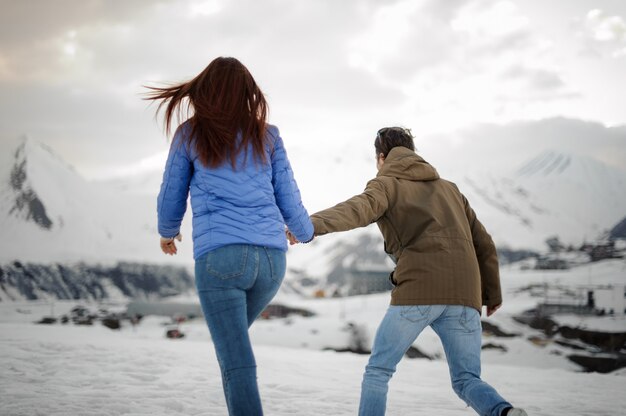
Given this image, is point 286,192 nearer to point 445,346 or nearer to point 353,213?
point 353,213

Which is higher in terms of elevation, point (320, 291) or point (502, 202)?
point (502, 202)

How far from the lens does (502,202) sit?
178 ft

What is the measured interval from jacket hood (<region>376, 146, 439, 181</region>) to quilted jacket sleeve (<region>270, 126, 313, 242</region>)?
0.67 meters

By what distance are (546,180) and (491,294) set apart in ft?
192

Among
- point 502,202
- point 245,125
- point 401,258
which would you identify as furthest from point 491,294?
point 502,202

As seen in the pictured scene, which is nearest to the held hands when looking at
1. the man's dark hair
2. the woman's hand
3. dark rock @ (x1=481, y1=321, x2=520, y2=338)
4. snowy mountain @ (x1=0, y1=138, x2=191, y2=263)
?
the woman's hand

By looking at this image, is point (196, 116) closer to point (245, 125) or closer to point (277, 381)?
point (245, 125)

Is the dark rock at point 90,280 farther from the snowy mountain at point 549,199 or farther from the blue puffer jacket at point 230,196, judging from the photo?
the blue puffer jacket at point 230,196

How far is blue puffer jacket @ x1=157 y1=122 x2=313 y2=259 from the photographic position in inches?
71.9

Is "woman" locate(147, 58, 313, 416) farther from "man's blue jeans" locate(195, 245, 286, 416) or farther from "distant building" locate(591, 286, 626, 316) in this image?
"distant building" locate(591, 286, 626, 316)

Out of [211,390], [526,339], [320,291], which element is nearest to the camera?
[211,390]

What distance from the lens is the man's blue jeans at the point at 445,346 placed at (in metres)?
2.33

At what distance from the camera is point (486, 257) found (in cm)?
277

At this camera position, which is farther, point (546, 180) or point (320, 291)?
point (546, 180)
